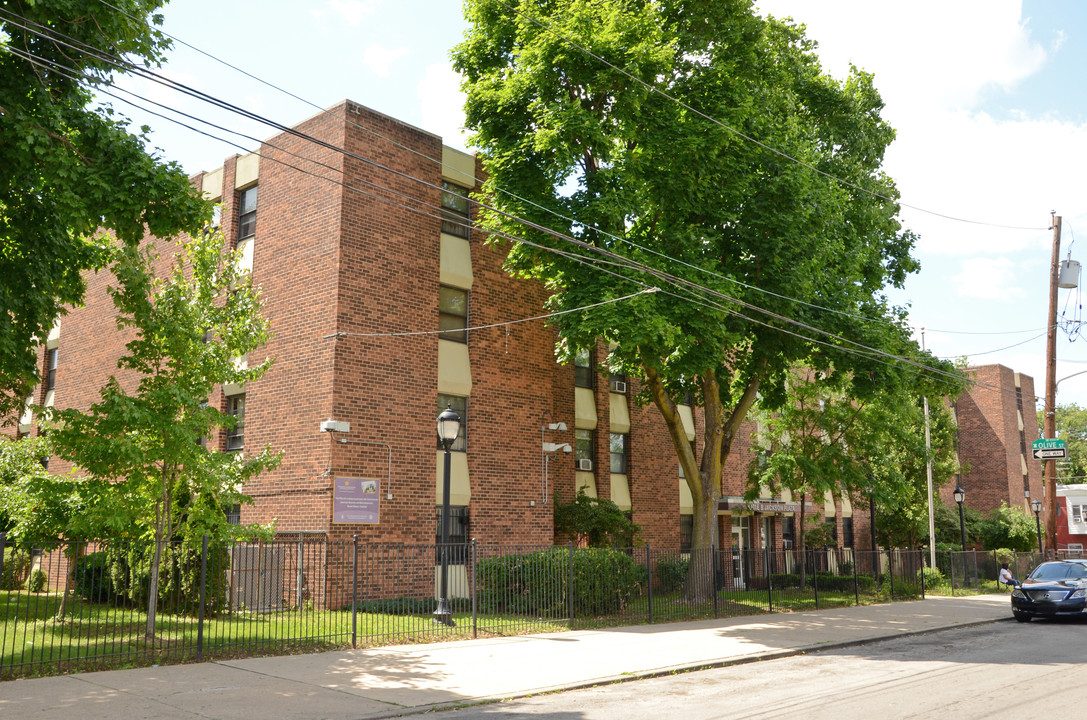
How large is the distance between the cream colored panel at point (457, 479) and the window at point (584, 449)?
4.85m

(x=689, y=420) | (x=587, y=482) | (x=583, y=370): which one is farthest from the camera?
(x=689, y=420)

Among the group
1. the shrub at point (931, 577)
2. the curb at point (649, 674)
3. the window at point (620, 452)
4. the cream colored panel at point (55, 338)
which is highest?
the cream colored panel at point (55, 338)

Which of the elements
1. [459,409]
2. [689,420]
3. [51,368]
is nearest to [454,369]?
[459,409]

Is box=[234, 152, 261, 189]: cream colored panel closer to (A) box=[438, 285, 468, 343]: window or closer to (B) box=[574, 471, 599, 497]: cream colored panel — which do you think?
(A) box=[438, 285, 468, 343]: window

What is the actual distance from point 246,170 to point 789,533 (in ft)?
86.2

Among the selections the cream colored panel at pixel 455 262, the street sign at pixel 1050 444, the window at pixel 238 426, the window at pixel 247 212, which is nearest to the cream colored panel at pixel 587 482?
the cream colored panel at pixel 455 262

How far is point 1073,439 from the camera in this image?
3428 inches

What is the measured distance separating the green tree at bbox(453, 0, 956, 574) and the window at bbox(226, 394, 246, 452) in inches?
305

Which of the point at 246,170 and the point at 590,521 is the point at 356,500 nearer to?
the point at 590,521

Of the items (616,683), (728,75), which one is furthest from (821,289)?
(616,683)

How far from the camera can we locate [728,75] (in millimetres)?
19672

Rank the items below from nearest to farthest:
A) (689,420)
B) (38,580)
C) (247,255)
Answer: (38,580), (247,255), (689,420)

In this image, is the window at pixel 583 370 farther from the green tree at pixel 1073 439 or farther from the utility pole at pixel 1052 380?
the green tree at pixel 1073 439

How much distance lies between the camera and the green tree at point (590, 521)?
22812 millimetres
